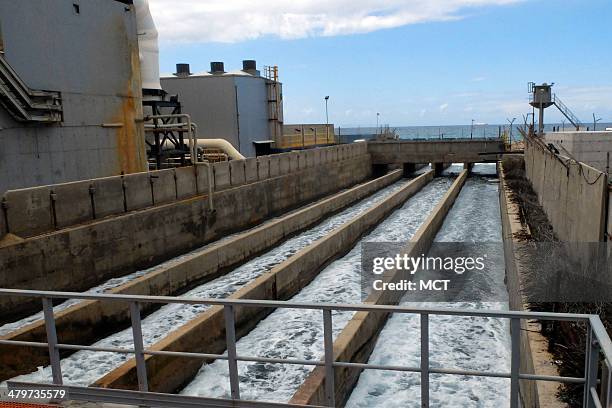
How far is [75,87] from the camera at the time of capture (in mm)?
13844

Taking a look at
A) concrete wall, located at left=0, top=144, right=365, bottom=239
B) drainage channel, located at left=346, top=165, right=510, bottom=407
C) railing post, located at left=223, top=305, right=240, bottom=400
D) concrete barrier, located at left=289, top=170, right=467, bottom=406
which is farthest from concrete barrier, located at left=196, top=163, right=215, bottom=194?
railing post, located at left=223, top=305, right=240, bottom=400

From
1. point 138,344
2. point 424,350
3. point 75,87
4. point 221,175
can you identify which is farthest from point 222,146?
point 424,350

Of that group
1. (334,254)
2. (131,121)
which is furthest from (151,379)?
(131,121)

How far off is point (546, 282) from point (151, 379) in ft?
20.5

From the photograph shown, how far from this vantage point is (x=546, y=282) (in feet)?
26.3

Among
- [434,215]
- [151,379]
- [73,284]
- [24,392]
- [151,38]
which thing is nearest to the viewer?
[24,392]

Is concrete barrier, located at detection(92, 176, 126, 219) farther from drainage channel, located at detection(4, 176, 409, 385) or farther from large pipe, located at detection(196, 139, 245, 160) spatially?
large pipe, located at detection(196, 139, 245, 160)

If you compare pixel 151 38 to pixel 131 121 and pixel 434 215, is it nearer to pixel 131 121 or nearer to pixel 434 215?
pixel 131 121

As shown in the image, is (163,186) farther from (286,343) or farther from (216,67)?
(216,67)

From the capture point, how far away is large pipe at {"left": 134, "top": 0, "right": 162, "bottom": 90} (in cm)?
1738

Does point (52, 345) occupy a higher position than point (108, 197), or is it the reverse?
point (108, 197)

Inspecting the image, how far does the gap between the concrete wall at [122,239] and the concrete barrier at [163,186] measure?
9.9 inches

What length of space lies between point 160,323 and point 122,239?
347cm

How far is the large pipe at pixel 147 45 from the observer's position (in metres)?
17.4
